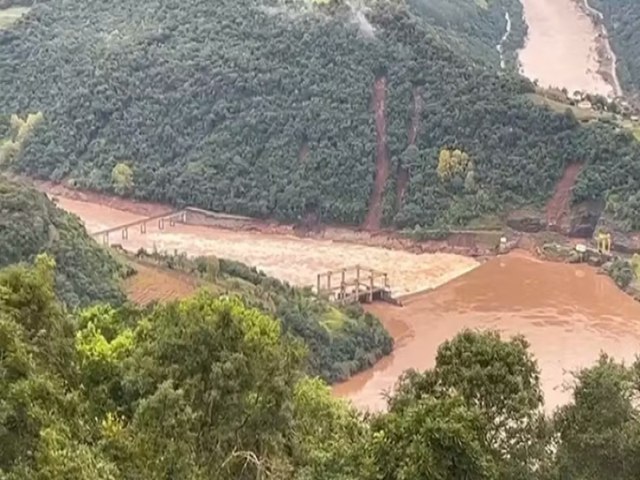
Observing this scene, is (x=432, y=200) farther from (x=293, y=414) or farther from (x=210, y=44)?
(x=293, y=414)

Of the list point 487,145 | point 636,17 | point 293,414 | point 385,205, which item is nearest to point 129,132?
point 385,205

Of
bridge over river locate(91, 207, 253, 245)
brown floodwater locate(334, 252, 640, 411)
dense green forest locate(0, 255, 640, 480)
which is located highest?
dense green forest locate(0, 255, 640, 480)

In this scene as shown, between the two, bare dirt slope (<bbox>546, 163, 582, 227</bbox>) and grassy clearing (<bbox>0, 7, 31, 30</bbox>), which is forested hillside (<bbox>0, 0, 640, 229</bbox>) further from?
grassy clearing (<bbox>0, 7, 31, 30</bbox>)

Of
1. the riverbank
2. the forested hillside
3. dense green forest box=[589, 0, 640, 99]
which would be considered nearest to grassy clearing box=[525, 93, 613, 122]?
the forested hillside

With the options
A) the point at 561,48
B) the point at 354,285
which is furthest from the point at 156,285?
the point at 561,48

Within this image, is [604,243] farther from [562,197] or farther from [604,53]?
[604,53]

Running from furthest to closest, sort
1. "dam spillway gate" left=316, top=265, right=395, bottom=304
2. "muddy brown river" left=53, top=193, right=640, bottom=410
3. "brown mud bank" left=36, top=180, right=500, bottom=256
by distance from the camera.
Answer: "brown mud bank" left=36, top=180, right=500, bottom=256
"dam spillway gate" left=316, top=265, right=395, bottom=304
"muddy brown river" left=53, top=193, right=640, bottom=410
